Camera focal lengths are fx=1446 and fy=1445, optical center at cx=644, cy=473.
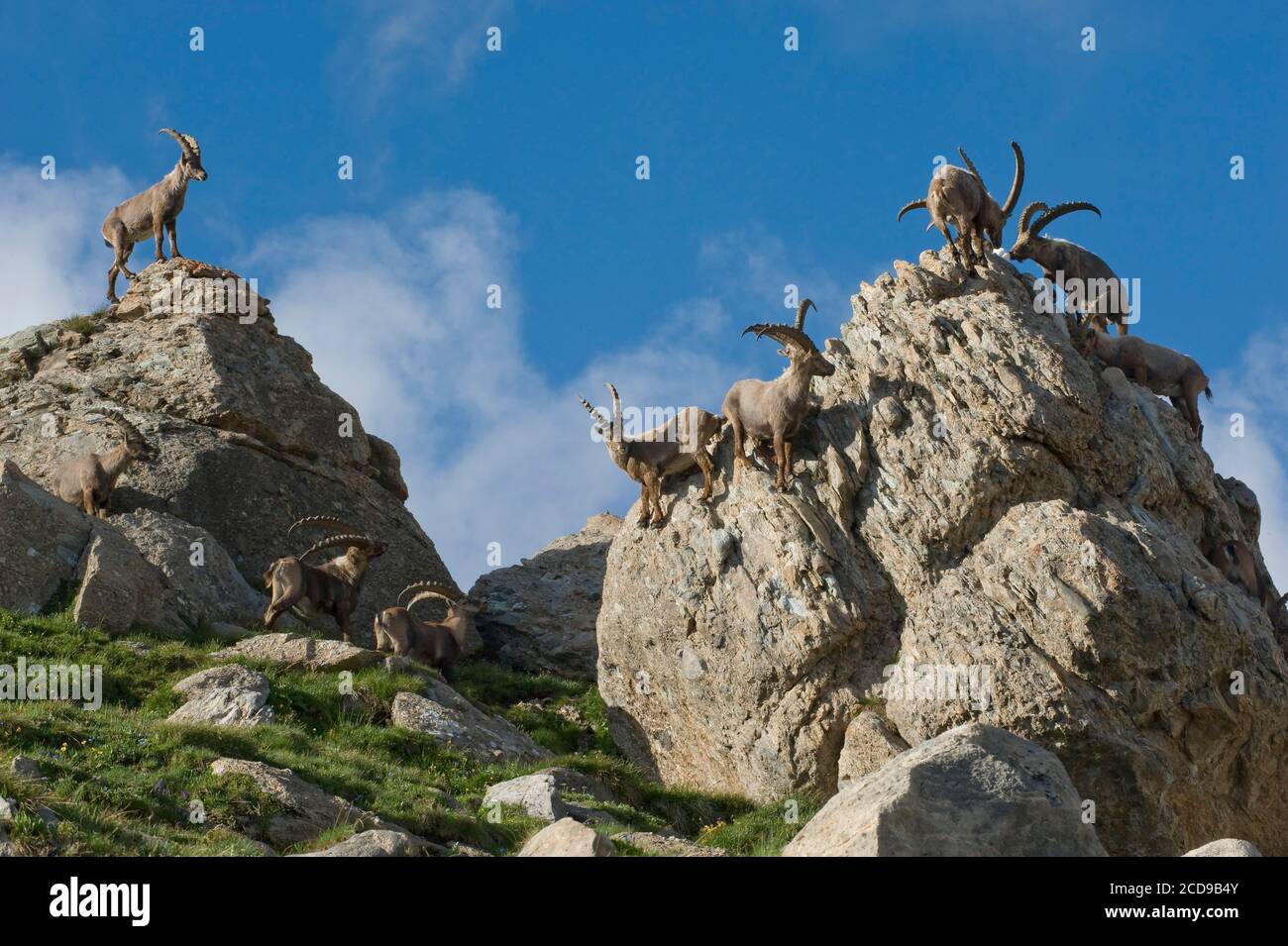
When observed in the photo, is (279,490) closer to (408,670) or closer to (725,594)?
(408,670)

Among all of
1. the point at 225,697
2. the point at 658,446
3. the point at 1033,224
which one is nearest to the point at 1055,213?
the point at 1033,224


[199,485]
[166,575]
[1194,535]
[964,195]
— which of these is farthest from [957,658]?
[199,485]

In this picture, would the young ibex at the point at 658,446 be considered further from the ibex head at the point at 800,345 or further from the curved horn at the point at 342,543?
the curved horn at the point at 342,543

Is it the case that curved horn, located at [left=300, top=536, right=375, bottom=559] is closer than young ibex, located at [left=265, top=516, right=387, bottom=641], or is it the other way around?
young ibex, located at [left=265, top=516, right=387, bottom=641]

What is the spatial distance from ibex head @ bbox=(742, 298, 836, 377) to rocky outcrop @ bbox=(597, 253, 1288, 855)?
0.81 m

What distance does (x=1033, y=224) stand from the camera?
990 inches

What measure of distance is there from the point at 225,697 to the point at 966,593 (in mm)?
9795

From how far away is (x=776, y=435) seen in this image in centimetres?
2091

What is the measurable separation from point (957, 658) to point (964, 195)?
784 centimetres

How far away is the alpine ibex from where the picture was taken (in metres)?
25.1

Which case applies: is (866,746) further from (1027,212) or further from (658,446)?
(1027,212)

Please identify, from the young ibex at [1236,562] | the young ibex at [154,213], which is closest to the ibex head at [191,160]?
the young ibex at [154,213]

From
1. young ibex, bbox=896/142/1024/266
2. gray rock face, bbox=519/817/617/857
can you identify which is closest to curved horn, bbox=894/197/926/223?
young ibex, bbox=896/142/1024/266

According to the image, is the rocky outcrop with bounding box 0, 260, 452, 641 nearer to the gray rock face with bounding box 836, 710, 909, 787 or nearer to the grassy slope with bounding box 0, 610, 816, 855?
the grassy slope with bounding box 0, 610, 816, 855
